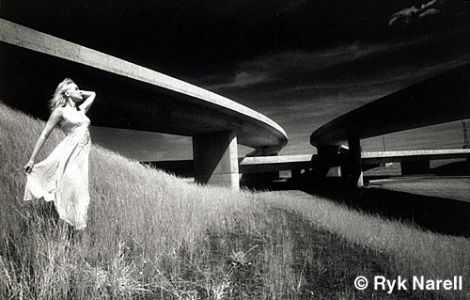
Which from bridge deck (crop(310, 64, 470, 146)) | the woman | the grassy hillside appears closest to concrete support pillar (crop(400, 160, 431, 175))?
bridge deck (crop(310, 64, 470, 146))

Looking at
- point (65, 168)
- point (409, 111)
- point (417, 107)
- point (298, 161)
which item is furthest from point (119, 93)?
point (298, 161)

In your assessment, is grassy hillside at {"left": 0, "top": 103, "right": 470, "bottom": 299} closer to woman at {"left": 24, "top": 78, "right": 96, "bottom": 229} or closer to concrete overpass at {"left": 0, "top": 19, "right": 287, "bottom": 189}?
woman at {"left": 24, "top": 78, "right": 96, "bottom": 229}

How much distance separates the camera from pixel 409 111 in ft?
40.4

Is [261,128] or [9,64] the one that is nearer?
[9,64]

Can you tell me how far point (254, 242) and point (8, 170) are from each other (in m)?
3.96

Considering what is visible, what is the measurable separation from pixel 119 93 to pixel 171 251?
20.3ft

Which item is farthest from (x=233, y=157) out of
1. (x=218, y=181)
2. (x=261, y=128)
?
(x=261, y=128)

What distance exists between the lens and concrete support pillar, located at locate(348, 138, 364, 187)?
A: 21734mm

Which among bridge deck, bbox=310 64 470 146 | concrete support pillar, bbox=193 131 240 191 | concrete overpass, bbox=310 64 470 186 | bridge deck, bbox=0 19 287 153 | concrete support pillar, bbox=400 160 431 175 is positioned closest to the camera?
bridge deck, bbox=0 19 287 153

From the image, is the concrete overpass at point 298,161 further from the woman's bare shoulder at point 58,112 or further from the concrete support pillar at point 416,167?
the woman's bare shoulder at point 58,112

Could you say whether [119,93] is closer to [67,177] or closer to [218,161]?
[67,177]

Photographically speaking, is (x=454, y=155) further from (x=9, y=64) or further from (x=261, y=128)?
(x=9, y=64)

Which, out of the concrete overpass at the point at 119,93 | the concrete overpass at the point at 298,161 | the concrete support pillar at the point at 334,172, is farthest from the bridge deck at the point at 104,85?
the concrete support pillar at the point at 334,172

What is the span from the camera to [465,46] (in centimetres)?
645
